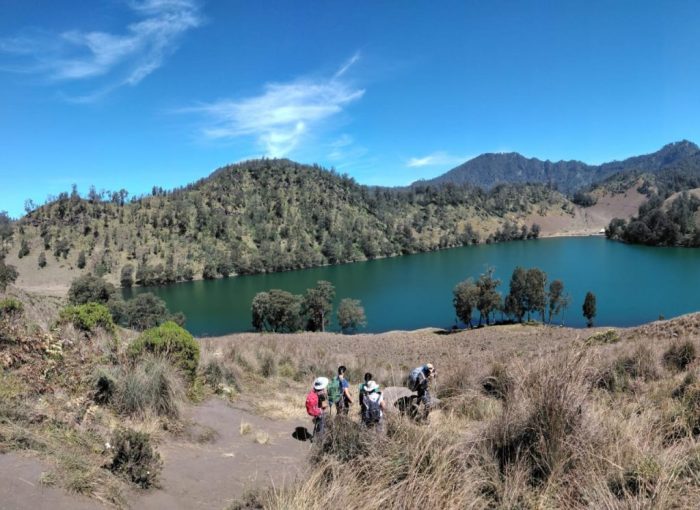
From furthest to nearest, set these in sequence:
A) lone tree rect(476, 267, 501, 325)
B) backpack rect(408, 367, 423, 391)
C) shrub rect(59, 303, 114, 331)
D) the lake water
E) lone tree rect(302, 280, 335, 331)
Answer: the lake water < lone tree rect(302, 280, 335, 331) < lone tree rect(476, 267, 501, 325) < shrub rect(59, 303, 114, 331) < backpack rect(408, 367, 423, 391)

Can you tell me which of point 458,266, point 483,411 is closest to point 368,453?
point 483,411

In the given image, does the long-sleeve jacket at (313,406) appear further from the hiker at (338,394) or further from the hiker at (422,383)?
the hiker at (422,383)

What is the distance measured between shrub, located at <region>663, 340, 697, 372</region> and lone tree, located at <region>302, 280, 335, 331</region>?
200 feet

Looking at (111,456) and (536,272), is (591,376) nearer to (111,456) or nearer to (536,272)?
(111,456)

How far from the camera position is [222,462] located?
5.96 meters

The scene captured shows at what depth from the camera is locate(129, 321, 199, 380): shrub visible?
923 cm

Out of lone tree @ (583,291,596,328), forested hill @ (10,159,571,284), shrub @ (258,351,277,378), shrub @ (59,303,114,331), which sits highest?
forested hill @ (10,159,571,284)

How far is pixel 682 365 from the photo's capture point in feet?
28.8

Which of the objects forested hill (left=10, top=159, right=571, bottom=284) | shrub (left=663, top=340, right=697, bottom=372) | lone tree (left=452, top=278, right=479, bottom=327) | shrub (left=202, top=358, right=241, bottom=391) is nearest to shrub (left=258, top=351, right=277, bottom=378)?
shrub (left=202, top=358, right=241, bottom=391)

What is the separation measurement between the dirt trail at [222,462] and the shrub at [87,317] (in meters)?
4.32

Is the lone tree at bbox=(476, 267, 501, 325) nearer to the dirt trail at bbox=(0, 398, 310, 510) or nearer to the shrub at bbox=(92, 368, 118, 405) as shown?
the dirt trail at bbox=(0, 398, 310, 510)

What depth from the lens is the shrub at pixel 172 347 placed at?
30.3 ft

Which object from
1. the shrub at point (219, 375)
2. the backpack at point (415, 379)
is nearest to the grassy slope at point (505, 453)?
the backpack at point (415, 379)

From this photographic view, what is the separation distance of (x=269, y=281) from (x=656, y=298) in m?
88.7
